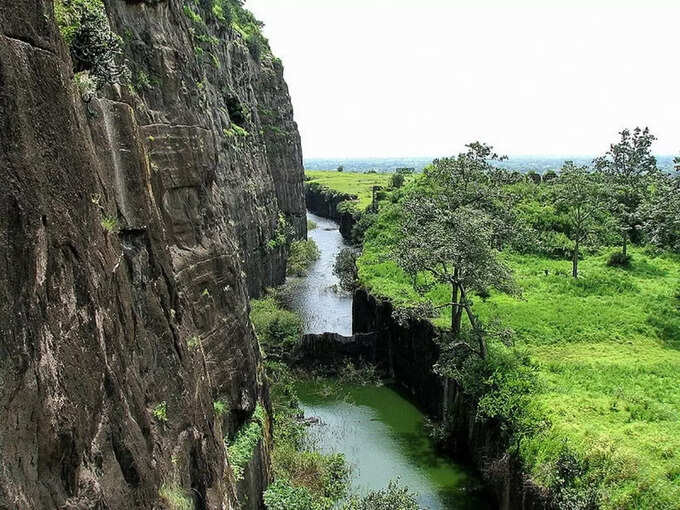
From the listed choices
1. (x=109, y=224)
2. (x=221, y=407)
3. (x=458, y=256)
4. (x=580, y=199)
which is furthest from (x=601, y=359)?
(x=109, y=224)

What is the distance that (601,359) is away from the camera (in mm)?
27781

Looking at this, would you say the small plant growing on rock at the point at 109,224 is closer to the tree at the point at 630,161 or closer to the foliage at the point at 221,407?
the foliage at the point at 221,407

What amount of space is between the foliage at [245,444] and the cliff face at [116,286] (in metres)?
0.38

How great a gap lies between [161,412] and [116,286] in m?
2.97

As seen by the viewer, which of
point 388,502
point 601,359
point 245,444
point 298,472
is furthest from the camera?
point 601,359

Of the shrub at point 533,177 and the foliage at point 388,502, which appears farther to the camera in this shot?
the shrub at point 533,177

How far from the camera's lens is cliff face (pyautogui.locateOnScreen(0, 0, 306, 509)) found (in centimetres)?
688

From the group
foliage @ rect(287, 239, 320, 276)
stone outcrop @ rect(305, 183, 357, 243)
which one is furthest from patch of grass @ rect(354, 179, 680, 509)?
stone outcrop @ rect(305, 183, 357, 243)

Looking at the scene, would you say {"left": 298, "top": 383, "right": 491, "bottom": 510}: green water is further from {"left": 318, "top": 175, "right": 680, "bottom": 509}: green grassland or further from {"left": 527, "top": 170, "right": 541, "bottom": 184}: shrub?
{"left": 527, "top": 170, "right": 541, "bottom": 184}: shrub

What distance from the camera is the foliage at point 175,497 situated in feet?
35.1

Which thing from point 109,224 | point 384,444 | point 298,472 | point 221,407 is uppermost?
point 109,224

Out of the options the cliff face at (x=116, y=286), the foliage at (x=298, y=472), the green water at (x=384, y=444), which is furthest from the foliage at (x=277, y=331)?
the cliff face at (x=116, y=286)

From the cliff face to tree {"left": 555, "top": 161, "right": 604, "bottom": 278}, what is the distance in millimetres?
28710

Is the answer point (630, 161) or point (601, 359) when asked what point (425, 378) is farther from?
point (630, 161)
